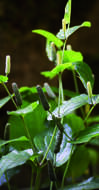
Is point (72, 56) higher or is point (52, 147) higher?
point (72, 56)

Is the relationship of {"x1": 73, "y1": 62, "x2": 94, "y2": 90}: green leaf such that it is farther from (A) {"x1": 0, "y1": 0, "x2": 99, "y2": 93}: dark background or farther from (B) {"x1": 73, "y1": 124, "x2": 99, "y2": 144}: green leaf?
(A) {"x1": 0, "y1": 0, "x2": 99, "y2": 93}: dark background

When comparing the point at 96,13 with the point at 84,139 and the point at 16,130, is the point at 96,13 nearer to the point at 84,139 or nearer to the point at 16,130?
the point at 16,130

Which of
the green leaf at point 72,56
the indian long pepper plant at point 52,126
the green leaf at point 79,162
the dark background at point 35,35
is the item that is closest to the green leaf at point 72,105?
the indian long pepper plant at point 52,126

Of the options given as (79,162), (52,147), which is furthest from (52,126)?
(79,162)

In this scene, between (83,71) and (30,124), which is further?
(30,124)

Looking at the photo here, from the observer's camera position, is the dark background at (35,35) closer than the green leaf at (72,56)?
No

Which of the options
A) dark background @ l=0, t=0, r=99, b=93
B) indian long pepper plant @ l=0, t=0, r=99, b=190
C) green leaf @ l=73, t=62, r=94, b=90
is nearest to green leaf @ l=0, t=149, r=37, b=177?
indian long pepper plant @ l=0, t=0, r=99, b=190

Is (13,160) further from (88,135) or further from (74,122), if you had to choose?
(74,122)

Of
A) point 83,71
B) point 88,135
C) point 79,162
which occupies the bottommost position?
point 79,162

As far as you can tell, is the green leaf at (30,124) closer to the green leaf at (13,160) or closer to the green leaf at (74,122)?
the green leaf at (74,122)

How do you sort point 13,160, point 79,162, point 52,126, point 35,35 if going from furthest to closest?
point 35,35 < point 79,162 < point 52,126 < point 13,160
